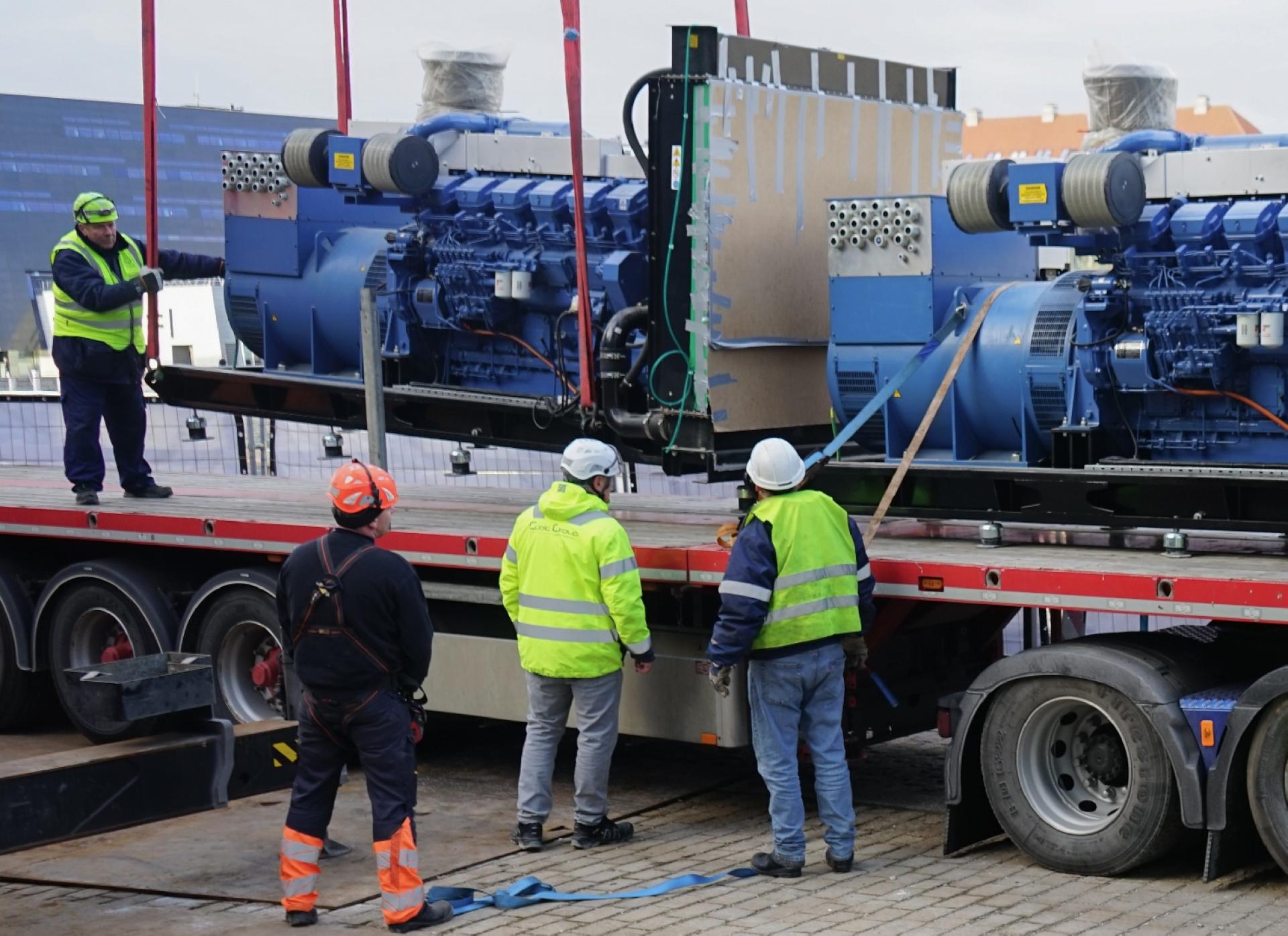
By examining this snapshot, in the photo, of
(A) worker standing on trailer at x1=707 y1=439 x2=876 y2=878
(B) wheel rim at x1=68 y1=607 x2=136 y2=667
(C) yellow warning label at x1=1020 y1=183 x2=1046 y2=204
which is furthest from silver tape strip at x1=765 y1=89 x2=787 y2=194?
(B) wheel rim at x1=68 y1=607 x2=136 y2=667

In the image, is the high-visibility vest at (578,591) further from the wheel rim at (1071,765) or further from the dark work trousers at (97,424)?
the dark work trousers at (97,424)

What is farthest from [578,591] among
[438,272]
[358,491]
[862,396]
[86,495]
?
[86,495]

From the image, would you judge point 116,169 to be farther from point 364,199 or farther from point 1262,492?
point 1262,492

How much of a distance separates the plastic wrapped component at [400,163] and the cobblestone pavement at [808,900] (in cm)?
392

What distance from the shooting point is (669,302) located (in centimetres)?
881

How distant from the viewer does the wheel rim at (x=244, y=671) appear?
32.7 ft

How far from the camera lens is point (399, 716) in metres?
6.92

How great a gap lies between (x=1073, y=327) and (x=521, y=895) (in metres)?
3.32

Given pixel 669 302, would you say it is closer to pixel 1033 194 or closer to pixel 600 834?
pixel 1033 194

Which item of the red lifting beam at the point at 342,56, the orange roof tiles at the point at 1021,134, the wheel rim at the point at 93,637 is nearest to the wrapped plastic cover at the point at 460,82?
the red lifting beam at the point at 342,56

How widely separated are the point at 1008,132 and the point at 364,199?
1853 inches

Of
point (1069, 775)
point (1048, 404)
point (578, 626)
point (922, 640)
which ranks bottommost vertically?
point (1069, 775)

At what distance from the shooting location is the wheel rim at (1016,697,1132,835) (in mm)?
7258

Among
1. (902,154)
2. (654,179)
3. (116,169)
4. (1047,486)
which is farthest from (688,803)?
(116,169)
